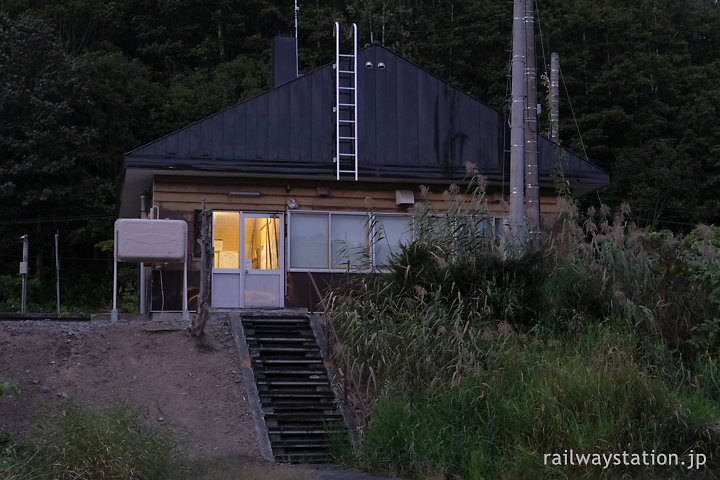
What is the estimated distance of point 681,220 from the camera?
35.2m

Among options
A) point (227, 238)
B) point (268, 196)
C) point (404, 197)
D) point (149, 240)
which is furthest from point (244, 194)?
point (404, 197)

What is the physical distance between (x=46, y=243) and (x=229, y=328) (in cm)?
2215

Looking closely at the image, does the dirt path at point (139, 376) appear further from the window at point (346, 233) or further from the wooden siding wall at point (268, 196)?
the window at point (346, 233)

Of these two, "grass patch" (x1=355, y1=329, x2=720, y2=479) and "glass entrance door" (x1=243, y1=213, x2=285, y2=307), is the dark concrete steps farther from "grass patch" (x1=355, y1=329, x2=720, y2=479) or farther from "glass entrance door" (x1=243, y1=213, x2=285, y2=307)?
"glass entrance door" (x1=243, y1=213, x2=285, y2=307)

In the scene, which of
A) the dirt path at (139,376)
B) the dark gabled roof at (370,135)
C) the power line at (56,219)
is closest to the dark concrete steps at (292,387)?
the dirt path at (139,376)

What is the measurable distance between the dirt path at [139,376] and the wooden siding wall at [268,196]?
12.9 ft

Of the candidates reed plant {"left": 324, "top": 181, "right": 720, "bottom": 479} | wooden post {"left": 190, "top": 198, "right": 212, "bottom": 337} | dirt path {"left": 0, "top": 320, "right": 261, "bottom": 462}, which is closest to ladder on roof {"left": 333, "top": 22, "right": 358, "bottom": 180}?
reed plant {"left": 324, "top": 181, "right": 720, "bottom": 479}

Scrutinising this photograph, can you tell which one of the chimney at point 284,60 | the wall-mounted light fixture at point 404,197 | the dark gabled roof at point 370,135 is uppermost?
the chimney at point 284,60

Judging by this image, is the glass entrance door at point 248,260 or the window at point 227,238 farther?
the window at point 227,238

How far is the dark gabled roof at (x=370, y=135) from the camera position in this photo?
1869 centimetres

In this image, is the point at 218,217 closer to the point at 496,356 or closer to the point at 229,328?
the point at 229,328

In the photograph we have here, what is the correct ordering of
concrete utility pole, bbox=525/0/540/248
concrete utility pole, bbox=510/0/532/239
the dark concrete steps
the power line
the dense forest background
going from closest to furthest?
the dark concrete steps, concrete utility pole, bbox=510/0/532/239, concrete utility pole, bbox=525/0/540/248, the power line, the dense forest background

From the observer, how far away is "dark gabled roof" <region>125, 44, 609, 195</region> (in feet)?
61.3

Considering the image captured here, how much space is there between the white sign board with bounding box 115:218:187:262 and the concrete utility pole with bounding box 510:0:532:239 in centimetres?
567
